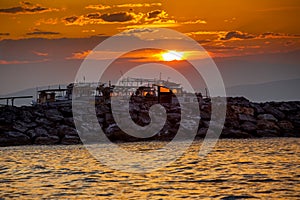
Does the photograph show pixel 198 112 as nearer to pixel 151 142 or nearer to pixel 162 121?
pixel 162 121

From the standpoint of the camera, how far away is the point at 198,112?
3359 inches

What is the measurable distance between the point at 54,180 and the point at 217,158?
16488 millimetres

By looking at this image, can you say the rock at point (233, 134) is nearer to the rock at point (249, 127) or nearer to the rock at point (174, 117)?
the rock at point (249, 127)

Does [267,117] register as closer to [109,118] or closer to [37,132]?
[109,118]

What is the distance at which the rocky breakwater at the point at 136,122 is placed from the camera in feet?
233

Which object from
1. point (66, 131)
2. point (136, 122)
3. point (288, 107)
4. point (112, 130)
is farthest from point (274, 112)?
point (66, 131)

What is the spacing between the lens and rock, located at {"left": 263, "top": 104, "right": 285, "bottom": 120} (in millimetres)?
88500

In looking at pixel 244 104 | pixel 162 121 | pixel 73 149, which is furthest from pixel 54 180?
pixel 244 104

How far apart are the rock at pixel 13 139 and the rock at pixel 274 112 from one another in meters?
36.8

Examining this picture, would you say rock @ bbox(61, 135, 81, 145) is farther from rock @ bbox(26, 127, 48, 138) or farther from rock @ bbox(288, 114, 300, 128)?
rock @ bbox(288, 114, 300, 128)

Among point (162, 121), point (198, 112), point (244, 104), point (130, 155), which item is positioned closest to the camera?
point (130, 155)

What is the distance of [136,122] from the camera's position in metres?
77.7

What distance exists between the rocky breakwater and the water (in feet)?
55.9

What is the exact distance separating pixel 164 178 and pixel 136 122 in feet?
136
